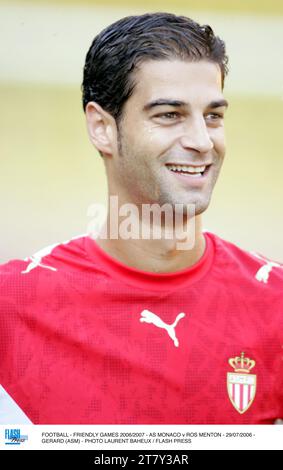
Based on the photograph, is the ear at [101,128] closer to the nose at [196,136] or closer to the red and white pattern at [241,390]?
the nose at [196,136]

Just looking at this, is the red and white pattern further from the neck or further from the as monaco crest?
the neck

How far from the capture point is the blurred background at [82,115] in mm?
1189

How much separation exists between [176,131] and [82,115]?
10.0 inches

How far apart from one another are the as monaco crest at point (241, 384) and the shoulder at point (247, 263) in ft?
0.44

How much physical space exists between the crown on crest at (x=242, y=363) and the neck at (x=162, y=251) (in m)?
0.16

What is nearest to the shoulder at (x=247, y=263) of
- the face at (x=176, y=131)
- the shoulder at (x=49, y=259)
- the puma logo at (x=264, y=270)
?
the puma logo at (x=264, y=270)

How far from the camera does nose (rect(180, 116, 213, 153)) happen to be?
105cm

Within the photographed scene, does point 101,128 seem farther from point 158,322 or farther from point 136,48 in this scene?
point 158,322

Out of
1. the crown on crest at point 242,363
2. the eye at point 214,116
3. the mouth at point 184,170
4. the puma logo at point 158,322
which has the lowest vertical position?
the crown on crest at point 242,363

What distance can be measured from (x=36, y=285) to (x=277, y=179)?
1.56 ft

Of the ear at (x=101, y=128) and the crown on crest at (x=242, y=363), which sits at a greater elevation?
the ear at (x=101, y=128)

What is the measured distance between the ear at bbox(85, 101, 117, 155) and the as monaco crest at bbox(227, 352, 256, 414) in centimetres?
38
